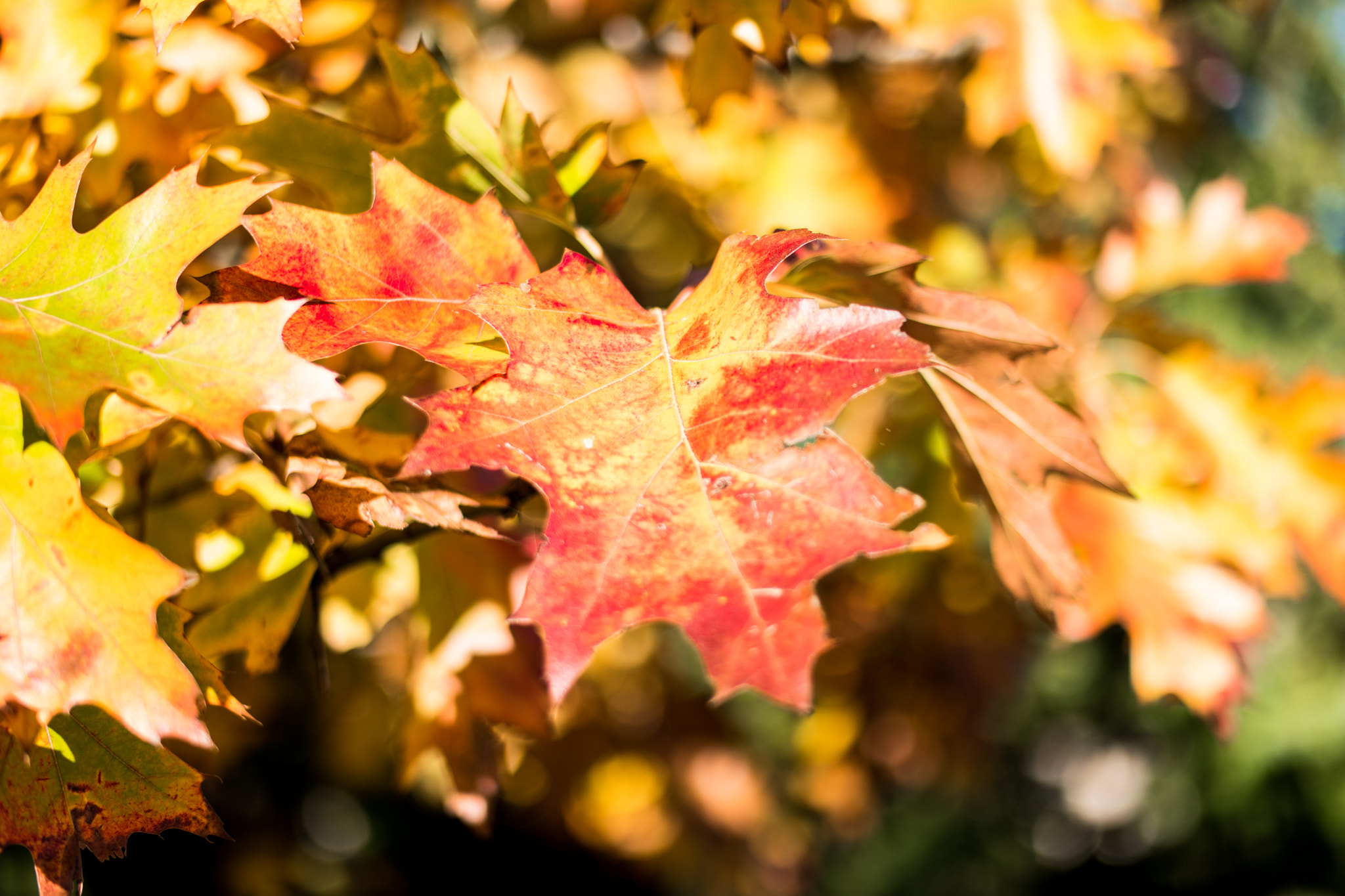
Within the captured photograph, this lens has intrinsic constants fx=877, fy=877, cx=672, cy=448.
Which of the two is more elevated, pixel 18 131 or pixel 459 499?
pixel 18 131

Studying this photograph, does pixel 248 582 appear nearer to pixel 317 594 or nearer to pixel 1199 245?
pixel 317 594

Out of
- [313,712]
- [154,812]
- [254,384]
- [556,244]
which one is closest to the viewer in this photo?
[254,384]

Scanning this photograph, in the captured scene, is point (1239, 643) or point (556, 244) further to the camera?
point (1239, 643)

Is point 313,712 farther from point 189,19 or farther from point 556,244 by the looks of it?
point 189,19

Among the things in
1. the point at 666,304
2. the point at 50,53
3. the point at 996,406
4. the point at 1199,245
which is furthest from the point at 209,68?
the point at 1199,245

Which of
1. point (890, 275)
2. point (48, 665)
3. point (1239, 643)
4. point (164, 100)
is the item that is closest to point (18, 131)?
point (164, 100)

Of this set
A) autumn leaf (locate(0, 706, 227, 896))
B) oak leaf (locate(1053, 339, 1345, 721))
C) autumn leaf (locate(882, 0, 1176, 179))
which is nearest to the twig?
autumn leaf (locate(0, 706, 227, 896))

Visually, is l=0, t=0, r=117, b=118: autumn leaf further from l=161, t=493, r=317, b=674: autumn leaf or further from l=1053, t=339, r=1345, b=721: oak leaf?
l=1053, t=339, r=1345, b=721: oak leaf
